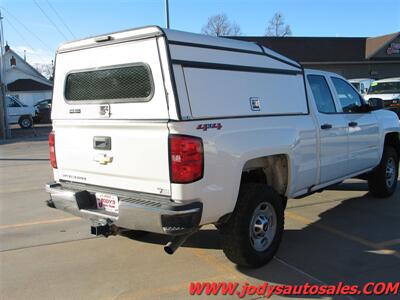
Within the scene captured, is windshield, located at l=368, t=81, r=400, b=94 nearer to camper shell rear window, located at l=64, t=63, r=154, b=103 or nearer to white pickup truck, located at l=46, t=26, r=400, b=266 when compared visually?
white pickup truck, located at l=46, t=26, r=400, b=266

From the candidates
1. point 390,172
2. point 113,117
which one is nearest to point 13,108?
point 390,172

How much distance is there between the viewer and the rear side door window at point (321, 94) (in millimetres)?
6074

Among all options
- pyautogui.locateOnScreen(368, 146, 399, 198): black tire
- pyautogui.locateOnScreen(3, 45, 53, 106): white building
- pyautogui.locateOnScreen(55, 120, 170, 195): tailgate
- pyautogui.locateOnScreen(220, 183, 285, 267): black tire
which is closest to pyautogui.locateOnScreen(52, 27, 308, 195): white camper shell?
pyautogui.locateOnScreen(55, 120, 170, 195): tailgate

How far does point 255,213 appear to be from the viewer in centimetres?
481

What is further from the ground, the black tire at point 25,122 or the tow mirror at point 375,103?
the tow mirror at point 375,103

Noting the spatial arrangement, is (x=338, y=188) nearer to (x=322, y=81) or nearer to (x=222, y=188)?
(x=322, y=81)

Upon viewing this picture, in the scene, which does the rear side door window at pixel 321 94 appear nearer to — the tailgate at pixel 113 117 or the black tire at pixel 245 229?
the black tire at pixel 245 229

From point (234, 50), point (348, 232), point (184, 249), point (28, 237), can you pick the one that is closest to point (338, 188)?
point (348, 232)

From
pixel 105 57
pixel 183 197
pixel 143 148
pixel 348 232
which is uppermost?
pixel 105 57

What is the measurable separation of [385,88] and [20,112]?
1972 cm

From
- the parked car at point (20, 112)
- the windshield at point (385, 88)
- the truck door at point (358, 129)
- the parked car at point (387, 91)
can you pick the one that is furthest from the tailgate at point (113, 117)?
the parked car at point (20, 112)

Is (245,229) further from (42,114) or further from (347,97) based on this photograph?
(42,114)

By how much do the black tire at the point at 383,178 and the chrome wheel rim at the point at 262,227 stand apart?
336 cm

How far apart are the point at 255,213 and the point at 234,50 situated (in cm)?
163
